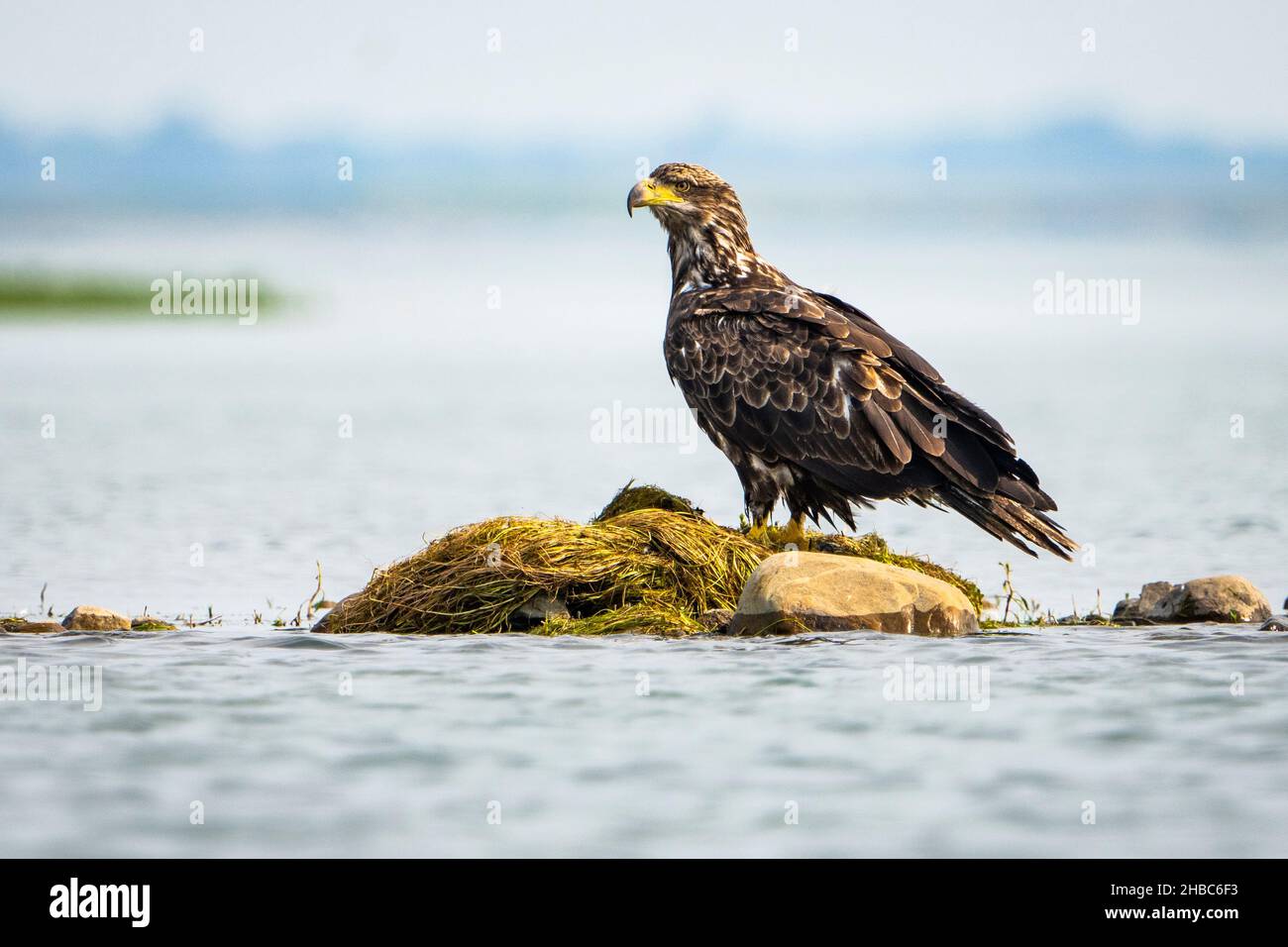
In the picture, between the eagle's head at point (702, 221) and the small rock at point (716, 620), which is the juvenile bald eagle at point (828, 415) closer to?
the eagle's head at point (702, 221)

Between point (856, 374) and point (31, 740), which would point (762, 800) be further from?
point (856, 374)

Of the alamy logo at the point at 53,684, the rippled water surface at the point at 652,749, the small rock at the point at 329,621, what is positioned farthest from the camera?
the small rock at the point at 329,621

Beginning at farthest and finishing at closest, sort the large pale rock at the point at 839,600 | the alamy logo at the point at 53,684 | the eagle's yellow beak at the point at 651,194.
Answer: the eagle's yellow beak at the point at 651,194 → the large pale rock at the point at 839,600 → the alamy logo at the point at 53,684

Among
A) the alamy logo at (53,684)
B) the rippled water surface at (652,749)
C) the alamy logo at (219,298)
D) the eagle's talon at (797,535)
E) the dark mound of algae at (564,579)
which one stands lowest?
the rippled water surface at (652,749)

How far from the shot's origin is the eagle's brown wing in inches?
454

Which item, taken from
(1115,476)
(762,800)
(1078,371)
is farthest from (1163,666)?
(1078,371)

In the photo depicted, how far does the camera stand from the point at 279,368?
2194 inches

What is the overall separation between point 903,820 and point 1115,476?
654 inches

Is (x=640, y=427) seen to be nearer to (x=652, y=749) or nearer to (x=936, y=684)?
(x=936, y=684)

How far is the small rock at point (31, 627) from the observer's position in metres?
11.0

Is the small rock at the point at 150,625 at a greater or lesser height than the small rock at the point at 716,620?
greater

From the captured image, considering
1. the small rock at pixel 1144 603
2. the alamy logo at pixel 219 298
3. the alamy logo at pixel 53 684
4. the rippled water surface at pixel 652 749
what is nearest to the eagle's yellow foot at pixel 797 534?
the rippled water surface at pixel 652 749

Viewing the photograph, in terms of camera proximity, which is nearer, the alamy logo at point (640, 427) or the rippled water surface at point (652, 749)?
the rippled water surface at point (652, 749)

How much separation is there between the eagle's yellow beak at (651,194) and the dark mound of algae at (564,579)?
7.53 feet
